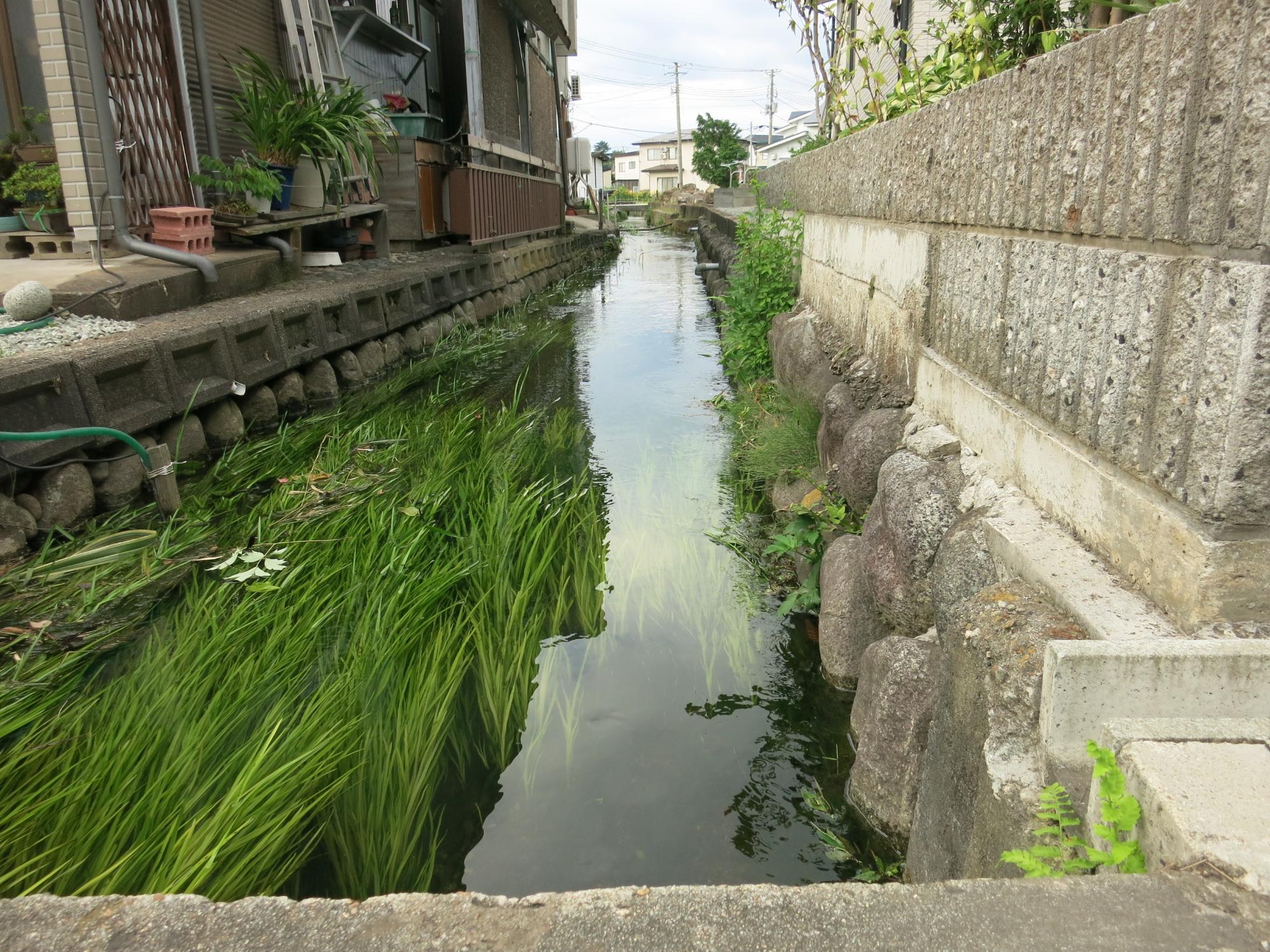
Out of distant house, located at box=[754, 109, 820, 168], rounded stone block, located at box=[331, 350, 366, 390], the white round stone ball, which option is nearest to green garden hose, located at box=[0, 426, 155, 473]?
the white round stone ball

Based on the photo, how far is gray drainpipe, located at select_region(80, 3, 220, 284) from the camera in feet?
17.7

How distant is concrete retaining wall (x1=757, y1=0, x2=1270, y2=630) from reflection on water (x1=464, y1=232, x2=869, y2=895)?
38.9 inches

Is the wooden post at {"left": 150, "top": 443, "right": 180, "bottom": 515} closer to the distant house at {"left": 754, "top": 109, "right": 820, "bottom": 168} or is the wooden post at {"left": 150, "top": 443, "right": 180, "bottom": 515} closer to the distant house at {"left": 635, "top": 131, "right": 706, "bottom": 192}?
the distant house at {"left": 754, "top": 109, "right": 820, "bottom": 168}

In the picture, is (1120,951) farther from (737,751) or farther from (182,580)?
(182,580)

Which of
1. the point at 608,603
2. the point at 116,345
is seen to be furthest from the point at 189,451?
the point at 608,603

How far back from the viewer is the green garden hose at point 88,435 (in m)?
3.14

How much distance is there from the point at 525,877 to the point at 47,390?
8.97ft

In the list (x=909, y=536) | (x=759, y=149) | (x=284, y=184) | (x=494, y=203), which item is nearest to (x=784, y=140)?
(x=759, y=149)

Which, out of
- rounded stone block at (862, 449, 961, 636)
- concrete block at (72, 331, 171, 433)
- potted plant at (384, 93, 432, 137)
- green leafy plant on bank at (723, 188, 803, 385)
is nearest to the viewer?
rounded stone block at (862, 449, 961, 636)

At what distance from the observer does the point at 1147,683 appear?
4.12 feet

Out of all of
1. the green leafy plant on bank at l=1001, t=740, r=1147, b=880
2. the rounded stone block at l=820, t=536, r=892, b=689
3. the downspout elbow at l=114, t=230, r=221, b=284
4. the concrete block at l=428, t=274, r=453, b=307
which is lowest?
the rounded stone block at l=820, t=536, r=892, b=689

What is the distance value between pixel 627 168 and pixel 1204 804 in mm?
89868

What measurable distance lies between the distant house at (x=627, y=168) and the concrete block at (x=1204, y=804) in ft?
273

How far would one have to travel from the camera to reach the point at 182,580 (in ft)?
10.1
